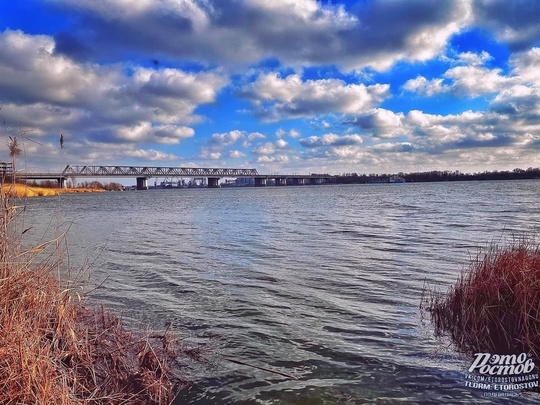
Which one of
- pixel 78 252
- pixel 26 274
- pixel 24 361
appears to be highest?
pixel 26 274

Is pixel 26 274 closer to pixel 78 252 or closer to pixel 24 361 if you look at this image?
pixel 24 361

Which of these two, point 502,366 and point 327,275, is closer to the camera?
point 502,366

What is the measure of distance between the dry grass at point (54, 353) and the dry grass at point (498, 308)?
19.1 feet

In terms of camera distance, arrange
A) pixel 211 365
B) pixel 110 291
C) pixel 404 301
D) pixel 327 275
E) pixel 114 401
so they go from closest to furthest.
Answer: pixel 114 401
pixel 211 365
pixel 404 301
pixel 110 291
pixel 327 275

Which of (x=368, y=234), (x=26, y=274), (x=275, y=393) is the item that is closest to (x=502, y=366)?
(x=275, y=393)

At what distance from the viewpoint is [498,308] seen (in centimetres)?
759

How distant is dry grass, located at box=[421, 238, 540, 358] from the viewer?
7.02 metres

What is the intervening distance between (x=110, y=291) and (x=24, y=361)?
8.51 m

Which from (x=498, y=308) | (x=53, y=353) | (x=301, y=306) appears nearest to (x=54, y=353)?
(x=53, y=353)

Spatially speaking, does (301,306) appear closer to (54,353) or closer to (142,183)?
(54,353)

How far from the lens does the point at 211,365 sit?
24.2ft

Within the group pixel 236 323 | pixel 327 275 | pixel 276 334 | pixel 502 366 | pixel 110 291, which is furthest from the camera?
pixel 327 275

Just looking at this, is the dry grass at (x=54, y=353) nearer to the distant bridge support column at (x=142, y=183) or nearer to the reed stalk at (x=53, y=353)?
the reed stalk at (x=53, y=353)

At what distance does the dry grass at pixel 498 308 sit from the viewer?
7.02 metres
